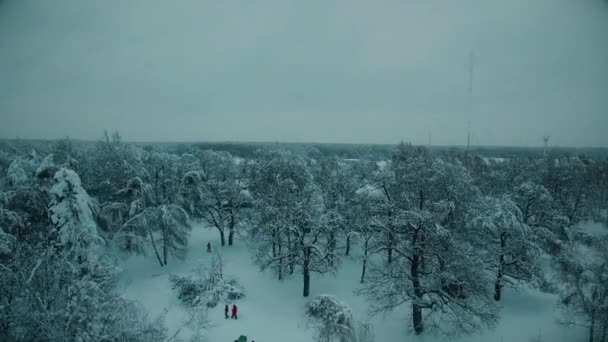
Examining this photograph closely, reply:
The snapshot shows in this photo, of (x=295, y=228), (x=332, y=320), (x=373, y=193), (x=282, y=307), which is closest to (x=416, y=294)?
(x=332, y=320)

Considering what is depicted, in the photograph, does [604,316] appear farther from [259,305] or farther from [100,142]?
[100,142]

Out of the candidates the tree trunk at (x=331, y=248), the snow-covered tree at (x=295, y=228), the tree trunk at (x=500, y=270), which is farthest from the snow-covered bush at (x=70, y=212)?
the tree trunk at (x=500, y=270)

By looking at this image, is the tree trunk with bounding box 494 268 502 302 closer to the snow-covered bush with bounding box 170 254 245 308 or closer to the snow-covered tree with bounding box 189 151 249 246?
the snow-covered bush with bounding box 170 254 245 308

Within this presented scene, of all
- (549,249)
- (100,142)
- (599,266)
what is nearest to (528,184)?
(549,249)

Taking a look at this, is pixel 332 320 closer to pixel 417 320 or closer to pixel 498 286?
pixel 417 320

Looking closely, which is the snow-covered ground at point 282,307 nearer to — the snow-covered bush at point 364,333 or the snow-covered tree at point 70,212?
the snow-covered bush at point 364,333

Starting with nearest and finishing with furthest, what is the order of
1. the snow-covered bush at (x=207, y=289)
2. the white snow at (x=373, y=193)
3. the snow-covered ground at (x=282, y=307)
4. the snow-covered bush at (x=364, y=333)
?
1. the snow-covered bush at (x=364, y=333)
2. the snow-covered ground at (x=282, y=307)
3. the snow-covered bush at (x=207, y=289)
4. the white snow at (x=373, y=193)

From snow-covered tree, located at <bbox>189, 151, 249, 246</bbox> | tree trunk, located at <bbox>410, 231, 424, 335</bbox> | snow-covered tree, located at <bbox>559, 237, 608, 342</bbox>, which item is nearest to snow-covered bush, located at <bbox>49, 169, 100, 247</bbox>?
snow-covered tree, located at <bbox>189, 151, 249, 246</bbox>
